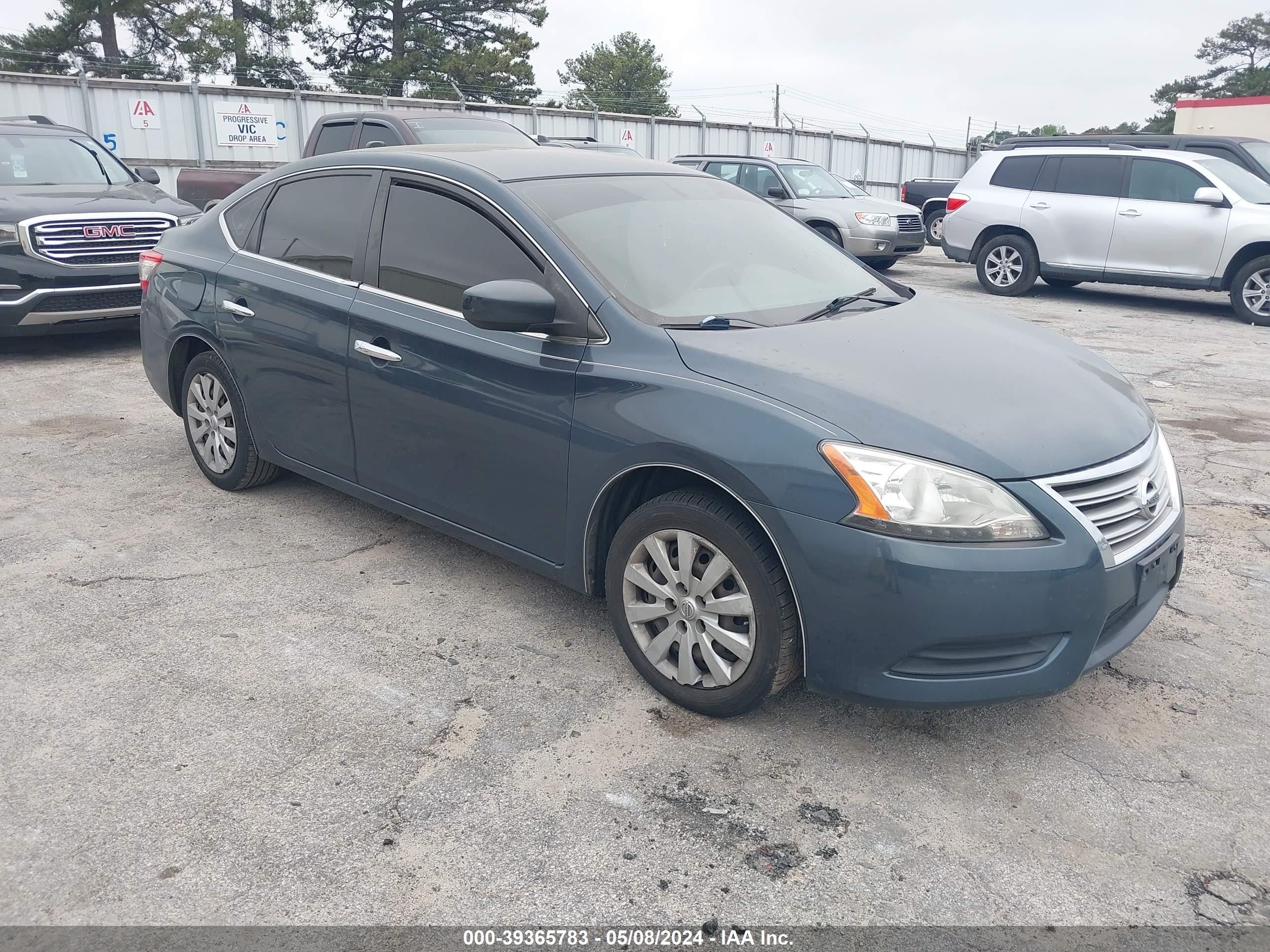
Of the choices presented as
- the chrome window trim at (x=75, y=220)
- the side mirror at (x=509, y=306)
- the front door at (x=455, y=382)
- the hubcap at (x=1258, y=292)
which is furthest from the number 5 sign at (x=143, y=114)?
the side mirror at (x=509, y=306)

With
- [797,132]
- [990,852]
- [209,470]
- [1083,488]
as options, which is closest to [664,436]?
[1083,488]

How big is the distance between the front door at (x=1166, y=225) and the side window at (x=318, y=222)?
10.0 m

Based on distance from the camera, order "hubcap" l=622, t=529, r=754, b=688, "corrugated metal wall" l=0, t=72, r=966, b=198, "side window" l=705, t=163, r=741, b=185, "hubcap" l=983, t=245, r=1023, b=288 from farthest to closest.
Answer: "corrugated metal wall" l=0, t=72, r=966, b=198
"side window" l=705, t=163, r=741, b=185
"hubcap" l=983, t=245, r=1023, b=288
"hubcap" l=622, t=529, r=754, b=688

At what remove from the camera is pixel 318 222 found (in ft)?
15.0

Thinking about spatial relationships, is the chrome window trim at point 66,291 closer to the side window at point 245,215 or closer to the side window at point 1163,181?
the side window at point 245,215

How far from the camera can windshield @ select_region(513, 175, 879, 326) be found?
364 cm

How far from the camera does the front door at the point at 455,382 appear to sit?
359 cm

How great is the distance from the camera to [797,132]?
28.8 metres

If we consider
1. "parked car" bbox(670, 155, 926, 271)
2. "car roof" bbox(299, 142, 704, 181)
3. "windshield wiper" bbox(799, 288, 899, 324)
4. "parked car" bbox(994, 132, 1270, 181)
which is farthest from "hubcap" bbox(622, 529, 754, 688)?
"parked car" bbox(670, 155, 926, 271)

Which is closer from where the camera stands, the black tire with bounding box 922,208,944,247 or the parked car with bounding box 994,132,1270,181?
the parked car with bounding box 994,132,1270,181

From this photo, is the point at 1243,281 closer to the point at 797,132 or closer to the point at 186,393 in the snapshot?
the point at 186,393

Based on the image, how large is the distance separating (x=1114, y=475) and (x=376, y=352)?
8.71 feet

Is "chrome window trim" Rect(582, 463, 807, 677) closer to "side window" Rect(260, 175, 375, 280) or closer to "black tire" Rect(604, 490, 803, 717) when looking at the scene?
"black tire" Rect(604, 490, 803, 717)

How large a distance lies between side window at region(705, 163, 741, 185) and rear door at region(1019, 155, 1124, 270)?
15.5 ft
